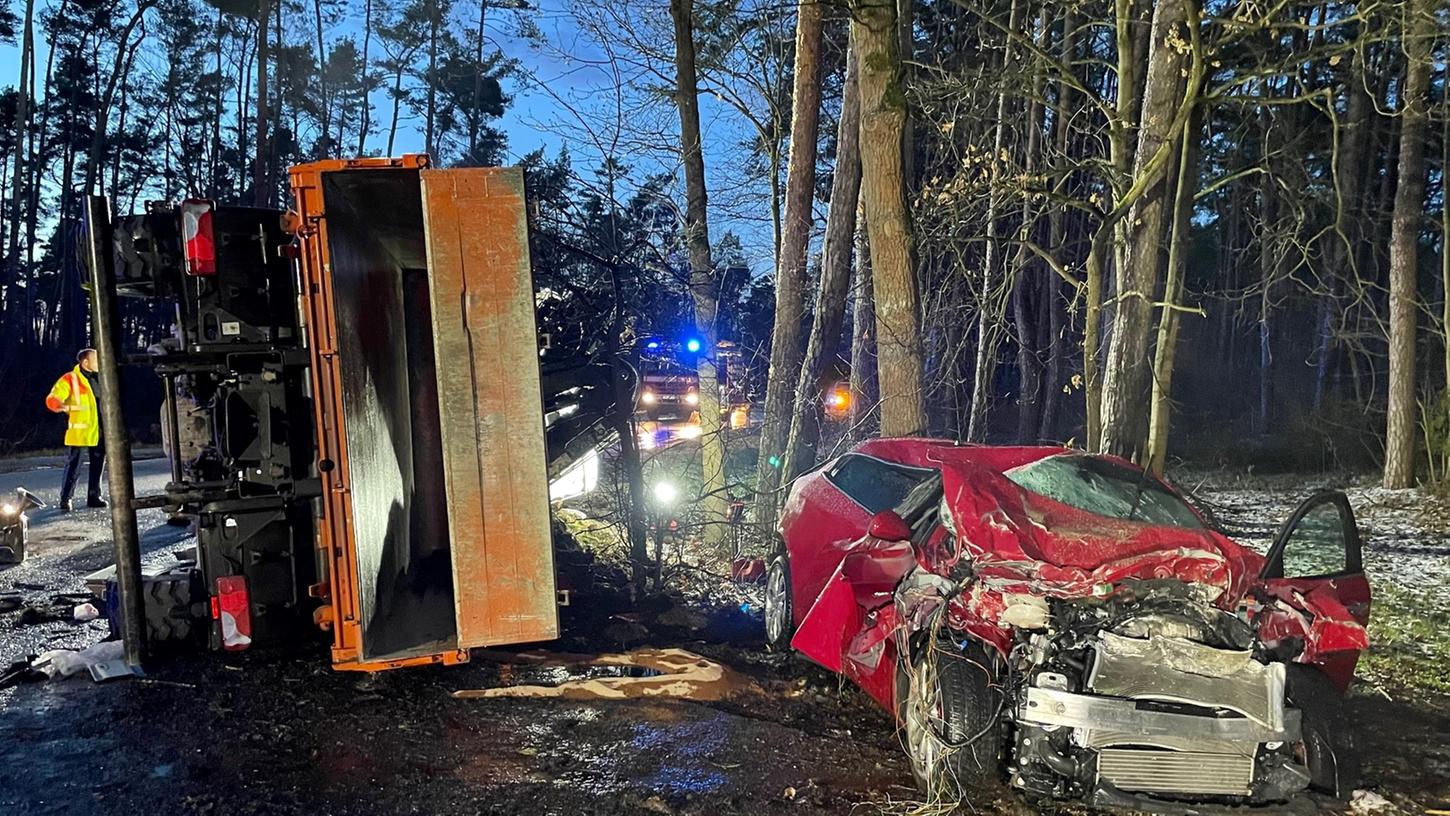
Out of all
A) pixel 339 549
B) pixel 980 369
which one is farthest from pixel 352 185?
pixel 980 369

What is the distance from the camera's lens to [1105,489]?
14.9ft

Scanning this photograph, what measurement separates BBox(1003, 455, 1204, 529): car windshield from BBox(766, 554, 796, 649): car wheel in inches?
72.7

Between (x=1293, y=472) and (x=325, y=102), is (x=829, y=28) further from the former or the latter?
(x=325, y=102)

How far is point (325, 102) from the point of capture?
1230 inches

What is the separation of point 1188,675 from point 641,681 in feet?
9.11

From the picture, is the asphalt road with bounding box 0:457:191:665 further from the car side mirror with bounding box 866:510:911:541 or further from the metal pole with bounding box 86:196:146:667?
the car side mirror with bounding box 866:510:911:541

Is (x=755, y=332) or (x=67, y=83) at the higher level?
(x=67, y=83)

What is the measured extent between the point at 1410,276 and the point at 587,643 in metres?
13.4

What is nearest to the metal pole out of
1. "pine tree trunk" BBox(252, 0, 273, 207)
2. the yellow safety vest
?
the yellow safety vest

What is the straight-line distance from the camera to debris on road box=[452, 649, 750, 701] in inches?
192

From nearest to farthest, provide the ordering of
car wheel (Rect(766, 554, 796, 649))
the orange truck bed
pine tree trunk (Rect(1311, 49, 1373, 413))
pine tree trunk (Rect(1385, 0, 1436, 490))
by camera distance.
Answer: the orange truck bed
car wheel (Rect(766, 554, 796, 649))
pine tree trunk (Rect(1385, 0, 1436, 490))
pine tree trunk (Rect(1311, 49, 1373, 413))

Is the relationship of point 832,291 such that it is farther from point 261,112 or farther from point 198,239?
point 261,112

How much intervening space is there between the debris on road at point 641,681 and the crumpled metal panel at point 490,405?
65 centimetres

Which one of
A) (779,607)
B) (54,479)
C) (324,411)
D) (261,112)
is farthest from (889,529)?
(261,112)
